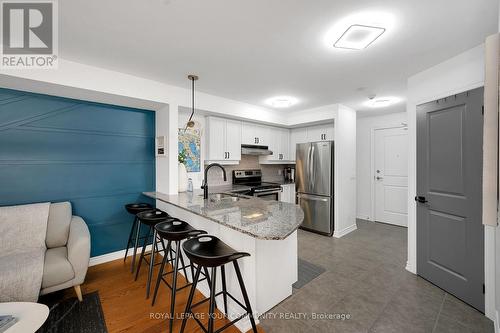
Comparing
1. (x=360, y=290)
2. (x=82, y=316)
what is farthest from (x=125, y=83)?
(x=360, y=290)

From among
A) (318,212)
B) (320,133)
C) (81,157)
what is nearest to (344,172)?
(318,212)

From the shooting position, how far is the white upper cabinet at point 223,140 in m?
3.73

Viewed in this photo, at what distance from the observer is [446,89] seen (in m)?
2.25

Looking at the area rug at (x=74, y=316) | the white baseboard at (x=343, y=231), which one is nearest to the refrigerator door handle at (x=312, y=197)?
the white baseboard at (x=343, y=231)

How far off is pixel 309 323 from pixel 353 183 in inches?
127

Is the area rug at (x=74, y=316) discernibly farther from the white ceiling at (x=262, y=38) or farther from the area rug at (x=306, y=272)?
the white ceiling at (x=262, y=38)

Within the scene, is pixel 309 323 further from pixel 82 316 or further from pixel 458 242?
pixel 82 316

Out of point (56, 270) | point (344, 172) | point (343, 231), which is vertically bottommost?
point (343, 231)

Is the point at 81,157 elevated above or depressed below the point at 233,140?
below

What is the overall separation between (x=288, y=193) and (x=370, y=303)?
9.11ft

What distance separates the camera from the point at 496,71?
3.52 ft

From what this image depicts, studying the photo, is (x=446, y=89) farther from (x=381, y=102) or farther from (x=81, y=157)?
(x=81, y=157)

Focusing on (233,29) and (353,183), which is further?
(353,183)

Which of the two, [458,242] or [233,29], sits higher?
[233,29]
